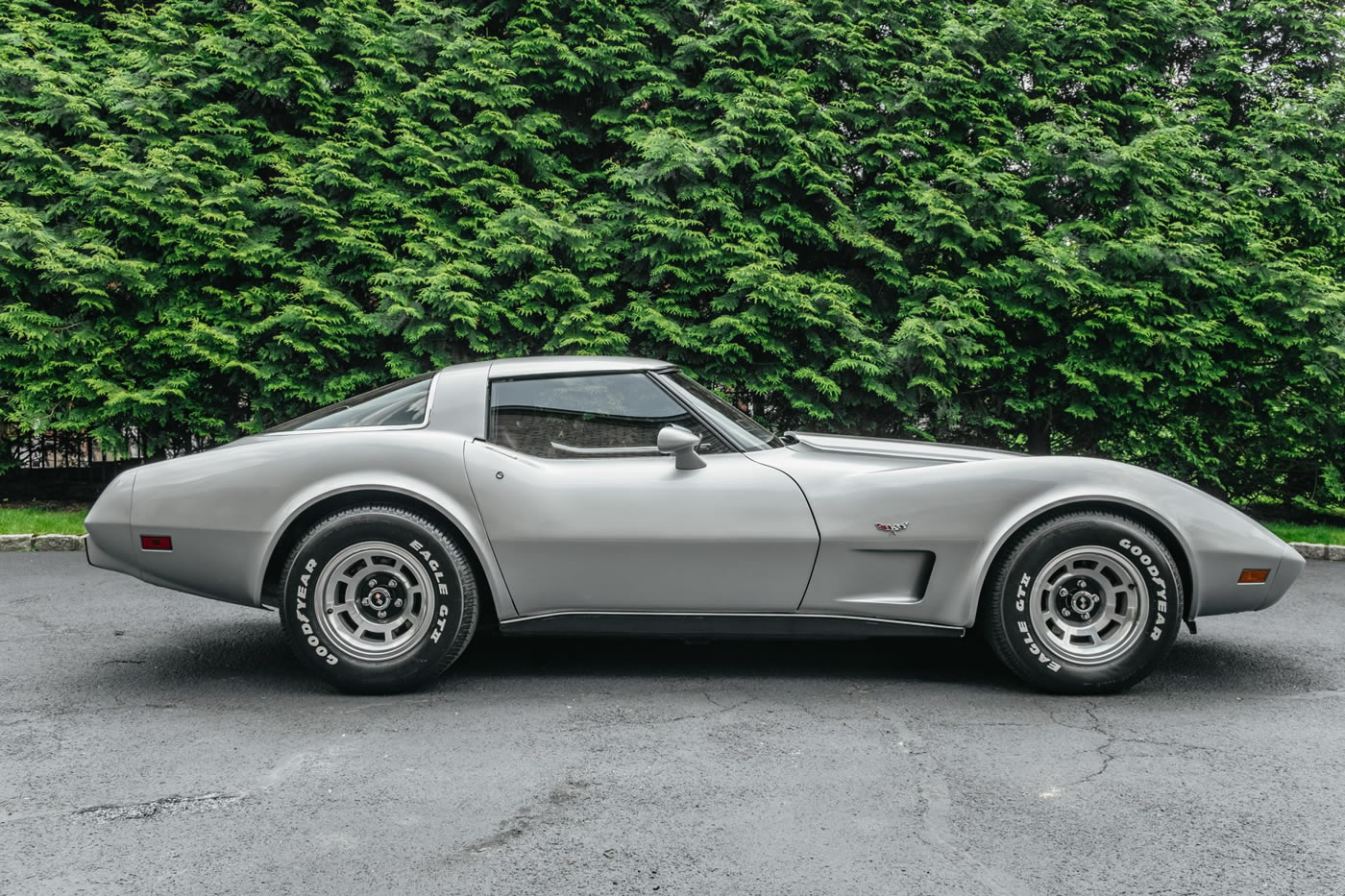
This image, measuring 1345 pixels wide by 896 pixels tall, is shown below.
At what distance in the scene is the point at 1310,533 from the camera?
7.61 metres

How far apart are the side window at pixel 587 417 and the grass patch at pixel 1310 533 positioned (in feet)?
17.9

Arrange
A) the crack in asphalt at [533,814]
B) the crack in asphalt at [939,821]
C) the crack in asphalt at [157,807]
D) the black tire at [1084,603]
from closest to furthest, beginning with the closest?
the crack in asphalt at [939,821] → the crack in asphalt at [533,814] → the crack in asphalt at [157,807] → the black tire at [1084,603]

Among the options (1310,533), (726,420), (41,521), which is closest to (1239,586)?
(726,420)

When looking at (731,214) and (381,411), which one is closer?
(381,411)

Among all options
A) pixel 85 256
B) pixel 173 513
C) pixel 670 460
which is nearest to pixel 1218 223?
pixel 670 460

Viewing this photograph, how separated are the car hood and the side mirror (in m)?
0.56

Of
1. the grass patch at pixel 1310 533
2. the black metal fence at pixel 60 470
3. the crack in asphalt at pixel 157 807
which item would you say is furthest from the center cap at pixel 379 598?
the grass patch at pixel 1310 533

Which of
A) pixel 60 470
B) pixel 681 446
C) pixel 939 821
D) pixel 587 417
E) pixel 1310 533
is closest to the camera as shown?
pixel 939 821

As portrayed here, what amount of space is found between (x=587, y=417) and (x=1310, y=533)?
648 cm

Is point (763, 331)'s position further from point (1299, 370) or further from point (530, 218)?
point (1299, 370)

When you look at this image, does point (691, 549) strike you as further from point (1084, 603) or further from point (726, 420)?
point (1084, 603)

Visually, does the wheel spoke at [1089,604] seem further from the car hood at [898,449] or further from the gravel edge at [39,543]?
the gravel edge at [39,543]

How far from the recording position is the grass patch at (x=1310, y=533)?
7383mm

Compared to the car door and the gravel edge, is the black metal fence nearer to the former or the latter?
the gravel edge
